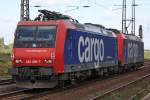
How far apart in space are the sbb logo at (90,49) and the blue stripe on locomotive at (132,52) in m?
7.68

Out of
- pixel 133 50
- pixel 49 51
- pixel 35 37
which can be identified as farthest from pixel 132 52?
pixel 49 51

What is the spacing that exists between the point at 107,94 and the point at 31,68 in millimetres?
3392

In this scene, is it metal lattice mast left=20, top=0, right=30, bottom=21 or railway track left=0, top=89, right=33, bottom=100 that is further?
metal lattice mast left=20, top=0, right=30, bottom=21

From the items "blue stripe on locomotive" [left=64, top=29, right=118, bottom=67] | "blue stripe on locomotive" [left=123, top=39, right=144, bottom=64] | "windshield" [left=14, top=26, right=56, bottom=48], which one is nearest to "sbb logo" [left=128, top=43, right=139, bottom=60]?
"blue stripe on locomotive" [left=123, top=39, right=144, bottom=64]

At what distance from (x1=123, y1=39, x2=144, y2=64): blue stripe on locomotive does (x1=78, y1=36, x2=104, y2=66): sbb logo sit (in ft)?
25.2

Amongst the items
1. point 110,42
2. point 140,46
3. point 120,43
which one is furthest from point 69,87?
point 140,46

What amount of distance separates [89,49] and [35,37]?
15.4ft

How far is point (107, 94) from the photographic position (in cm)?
1911

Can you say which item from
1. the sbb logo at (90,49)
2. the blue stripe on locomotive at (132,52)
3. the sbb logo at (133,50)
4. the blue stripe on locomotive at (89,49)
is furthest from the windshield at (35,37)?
the sbb logo at (133,50)

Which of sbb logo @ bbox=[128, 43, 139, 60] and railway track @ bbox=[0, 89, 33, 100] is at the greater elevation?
sbb logo @ bbox=[128, 43, 139, 60]

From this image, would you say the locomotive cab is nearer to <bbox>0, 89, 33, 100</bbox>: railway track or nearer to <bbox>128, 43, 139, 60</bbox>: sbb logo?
<bbox>0, 89, 33, 100</bbox>: railway track

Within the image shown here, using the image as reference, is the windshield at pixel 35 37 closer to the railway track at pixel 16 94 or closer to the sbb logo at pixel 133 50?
the railway track at pixel 16 94

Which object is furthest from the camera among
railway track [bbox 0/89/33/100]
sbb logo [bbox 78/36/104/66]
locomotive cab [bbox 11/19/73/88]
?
sbb logo [bbox 78/36/104/66]

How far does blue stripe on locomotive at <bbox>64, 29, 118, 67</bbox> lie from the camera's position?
21000mm
